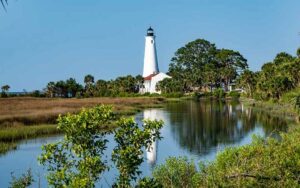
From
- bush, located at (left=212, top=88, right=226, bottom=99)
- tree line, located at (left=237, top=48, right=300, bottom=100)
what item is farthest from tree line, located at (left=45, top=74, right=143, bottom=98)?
tree line, located at (left=237, top=48, right=300, bottom=100)

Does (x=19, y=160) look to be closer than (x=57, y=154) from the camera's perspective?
No

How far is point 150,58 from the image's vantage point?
328 ft

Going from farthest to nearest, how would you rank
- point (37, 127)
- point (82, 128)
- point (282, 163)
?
point (37, 127) < point (282, 163) < point (82, 128)

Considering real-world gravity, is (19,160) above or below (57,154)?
below

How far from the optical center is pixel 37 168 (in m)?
17.6

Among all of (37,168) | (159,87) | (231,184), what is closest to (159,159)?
(37,168)

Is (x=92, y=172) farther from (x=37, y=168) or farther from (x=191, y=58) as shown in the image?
(x=191, y=58)

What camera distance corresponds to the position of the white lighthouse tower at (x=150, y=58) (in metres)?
99.5

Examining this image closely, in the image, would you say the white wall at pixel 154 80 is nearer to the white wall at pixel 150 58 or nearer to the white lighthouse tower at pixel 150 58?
the white lighthouse tower at pixel 150 58

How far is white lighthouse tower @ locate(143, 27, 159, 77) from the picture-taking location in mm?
99500

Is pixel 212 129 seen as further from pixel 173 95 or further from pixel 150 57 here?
pixel 150 57

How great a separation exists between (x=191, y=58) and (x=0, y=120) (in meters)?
78.1

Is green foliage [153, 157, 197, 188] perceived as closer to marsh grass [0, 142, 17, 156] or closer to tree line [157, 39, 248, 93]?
marsh grass [0, 142, 17, 156]

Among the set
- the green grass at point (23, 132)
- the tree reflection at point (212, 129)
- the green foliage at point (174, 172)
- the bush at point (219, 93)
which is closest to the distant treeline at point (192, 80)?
the bush at point (219, 93)
